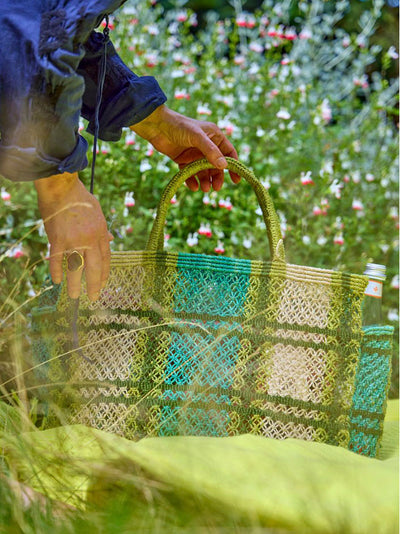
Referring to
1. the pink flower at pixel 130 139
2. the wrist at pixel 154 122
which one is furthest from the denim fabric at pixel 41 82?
the pink flower at pixel 130 139

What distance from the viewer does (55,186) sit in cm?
112

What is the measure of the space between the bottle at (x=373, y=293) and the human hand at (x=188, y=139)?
0.39 metres

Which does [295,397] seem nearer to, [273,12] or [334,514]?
[334,514]

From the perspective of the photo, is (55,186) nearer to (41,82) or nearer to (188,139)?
(41,82)

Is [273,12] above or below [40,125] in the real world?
above

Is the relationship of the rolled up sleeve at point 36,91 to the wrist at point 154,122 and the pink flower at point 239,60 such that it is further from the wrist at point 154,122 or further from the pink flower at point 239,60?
the pink flower at point 239,60

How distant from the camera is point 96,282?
116 centimetres

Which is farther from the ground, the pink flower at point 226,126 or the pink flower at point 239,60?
the pink flower at point 239,60

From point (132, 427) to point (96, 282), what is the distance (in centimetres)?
30

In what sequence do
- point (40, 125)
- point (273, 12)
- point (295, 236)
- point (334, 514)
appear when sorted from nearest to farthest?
point (334, 514) < point (40, 125) < point (295, 236) < point (273, 12)

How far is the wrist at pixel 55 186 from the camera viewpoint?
3.64 ft

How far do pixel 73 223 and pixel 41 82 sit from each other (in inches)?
9.6

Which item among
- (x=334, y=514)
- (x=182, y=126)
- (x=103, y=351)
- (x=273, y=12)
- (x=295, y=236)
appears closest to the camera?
(x=334, y=514)

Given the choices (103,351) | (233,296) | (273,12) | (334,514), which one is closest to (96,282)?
(103,351)
